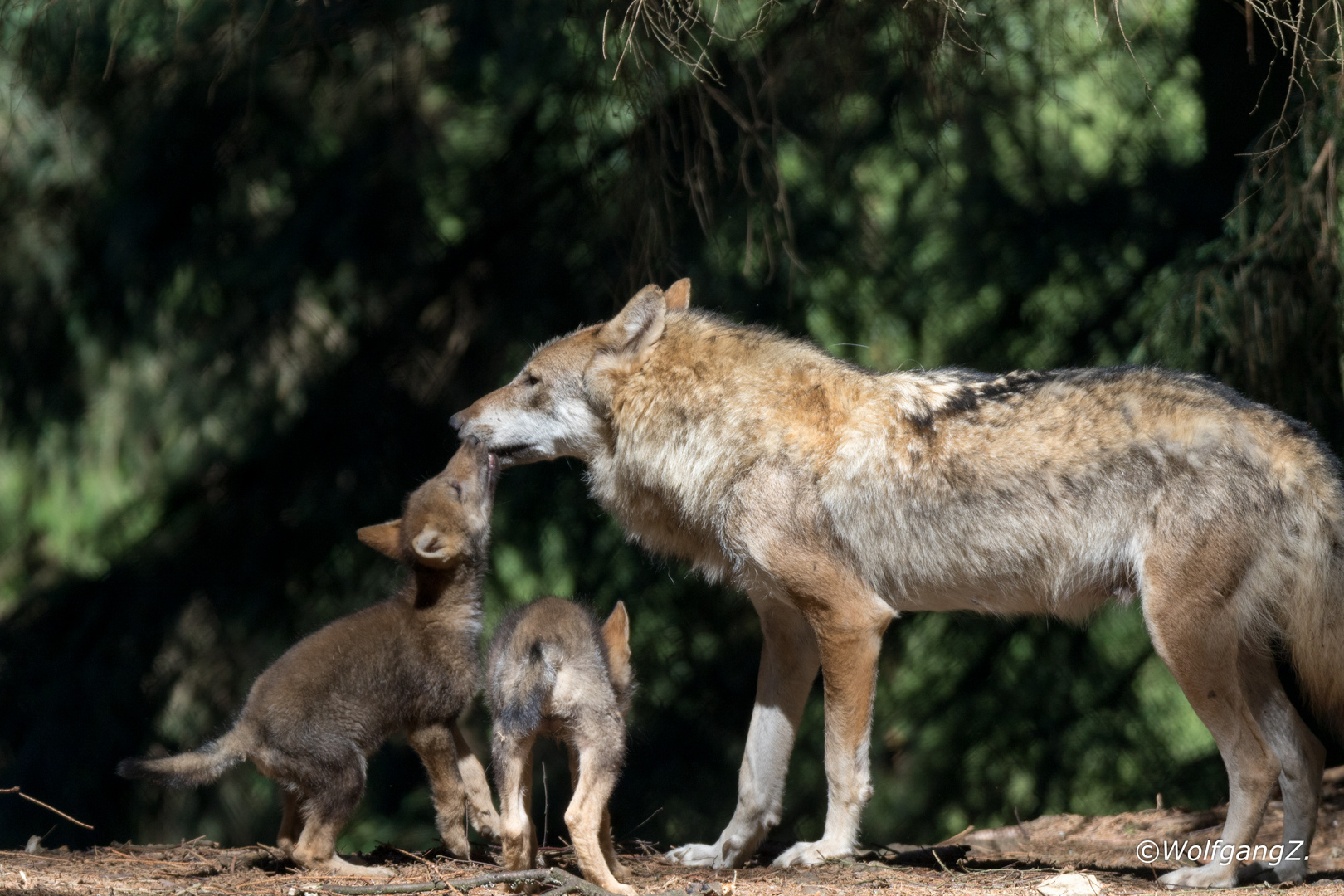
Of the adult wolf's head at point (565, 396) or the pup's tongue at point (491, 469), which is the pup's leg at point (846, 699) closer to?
the adult wolf's head at point (565, 396)

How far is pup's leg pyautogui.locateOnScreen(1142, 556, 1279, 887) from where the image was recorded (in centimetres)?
449

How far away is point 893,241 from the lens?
22.5 ft

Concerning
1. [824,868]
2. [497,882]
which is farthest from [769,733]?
[497,882]

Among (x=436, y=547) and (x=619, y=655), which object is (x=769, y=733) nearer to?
(x=619, y=655)

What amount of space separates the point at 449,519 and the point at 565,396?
32.0 inches

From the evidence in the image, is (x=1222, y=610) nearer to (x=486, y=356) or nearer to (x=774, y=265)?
(x=774, y=265)

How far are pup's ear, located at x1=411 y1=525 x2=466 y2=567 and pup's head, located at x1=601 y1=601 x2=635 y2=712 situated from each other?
2.65 ft

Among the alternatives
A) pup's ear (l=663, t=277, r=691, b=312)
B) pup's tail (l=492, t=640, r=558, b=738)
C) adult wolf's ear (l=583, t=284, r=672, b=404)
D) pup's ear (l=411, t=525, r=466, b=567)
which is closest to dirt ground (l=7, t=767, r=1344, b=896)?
pup's tail (l=492, t=640, r=558, b=738)

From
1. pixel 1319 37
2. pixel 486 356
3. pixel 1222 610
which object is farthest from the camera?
pixel 486 356

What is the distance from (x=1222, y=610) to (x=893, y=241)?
3.09 metres

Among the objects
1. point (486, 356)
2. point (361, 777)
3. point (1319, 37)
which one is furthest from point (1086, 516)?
point (486, 356)

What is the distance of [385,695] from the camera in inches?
187

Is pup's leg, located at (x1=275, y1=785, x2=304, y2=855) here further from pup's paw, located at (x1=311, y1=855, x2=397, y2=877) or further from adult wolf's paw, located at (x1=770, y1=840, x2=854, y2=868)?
adult wolf's paw, located at (x1=770, y1=840, x2=854, y2=868)
